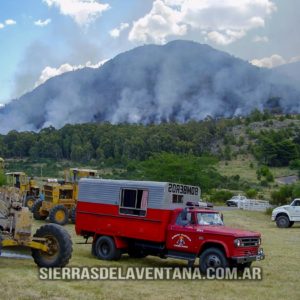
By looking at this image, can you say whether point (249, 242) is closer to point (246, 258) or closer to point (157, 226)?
point (246, 258)

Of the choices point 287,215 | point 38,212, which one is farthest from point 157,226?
point 287,215

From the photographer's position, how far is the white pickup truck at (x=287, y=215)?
28516 mm

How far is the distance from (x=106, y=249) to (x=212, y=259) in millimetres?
3425

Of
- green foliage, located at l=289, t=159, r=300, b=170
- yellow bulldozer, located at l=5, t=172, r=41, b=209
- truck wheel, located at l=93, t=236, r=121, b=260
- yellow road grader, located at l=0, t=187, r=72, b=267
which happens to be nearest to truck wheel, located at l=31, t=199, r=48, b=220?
yellow bulldozer, located at l=5, t=172, r=41, b=209

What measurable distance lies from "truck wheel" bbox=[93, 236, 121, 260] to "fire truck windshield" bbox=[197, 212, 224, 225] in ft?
8.30

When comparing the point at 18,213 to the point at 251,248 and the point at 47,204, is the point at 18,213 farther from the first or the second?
the point at 47,204

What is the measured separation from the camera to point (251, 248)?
12.5 metres

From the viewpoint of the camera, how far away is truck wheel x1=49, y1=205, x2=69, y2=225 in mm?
24406

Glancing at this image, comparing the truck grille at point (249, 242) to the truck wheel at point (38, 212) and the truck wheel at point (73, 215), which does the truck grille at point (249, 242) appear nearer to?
the truck wheel at point (73, 215)

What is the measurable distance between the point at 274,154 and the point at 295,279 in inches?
2634

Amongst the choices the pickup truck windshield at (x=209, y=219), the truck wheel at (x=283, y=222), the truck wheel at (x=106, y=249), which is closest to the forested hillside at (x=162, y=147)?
the truck wheel at (x=283, y=222)

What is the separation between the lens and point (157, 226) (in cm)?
1334

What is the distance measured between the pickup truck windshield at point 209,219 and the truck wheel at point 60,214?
1240cm

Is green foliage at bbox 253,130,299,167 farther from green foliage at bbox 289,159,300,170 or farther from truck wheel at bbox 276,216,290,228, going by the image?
truck wheel at bbox 276,216,290,228
